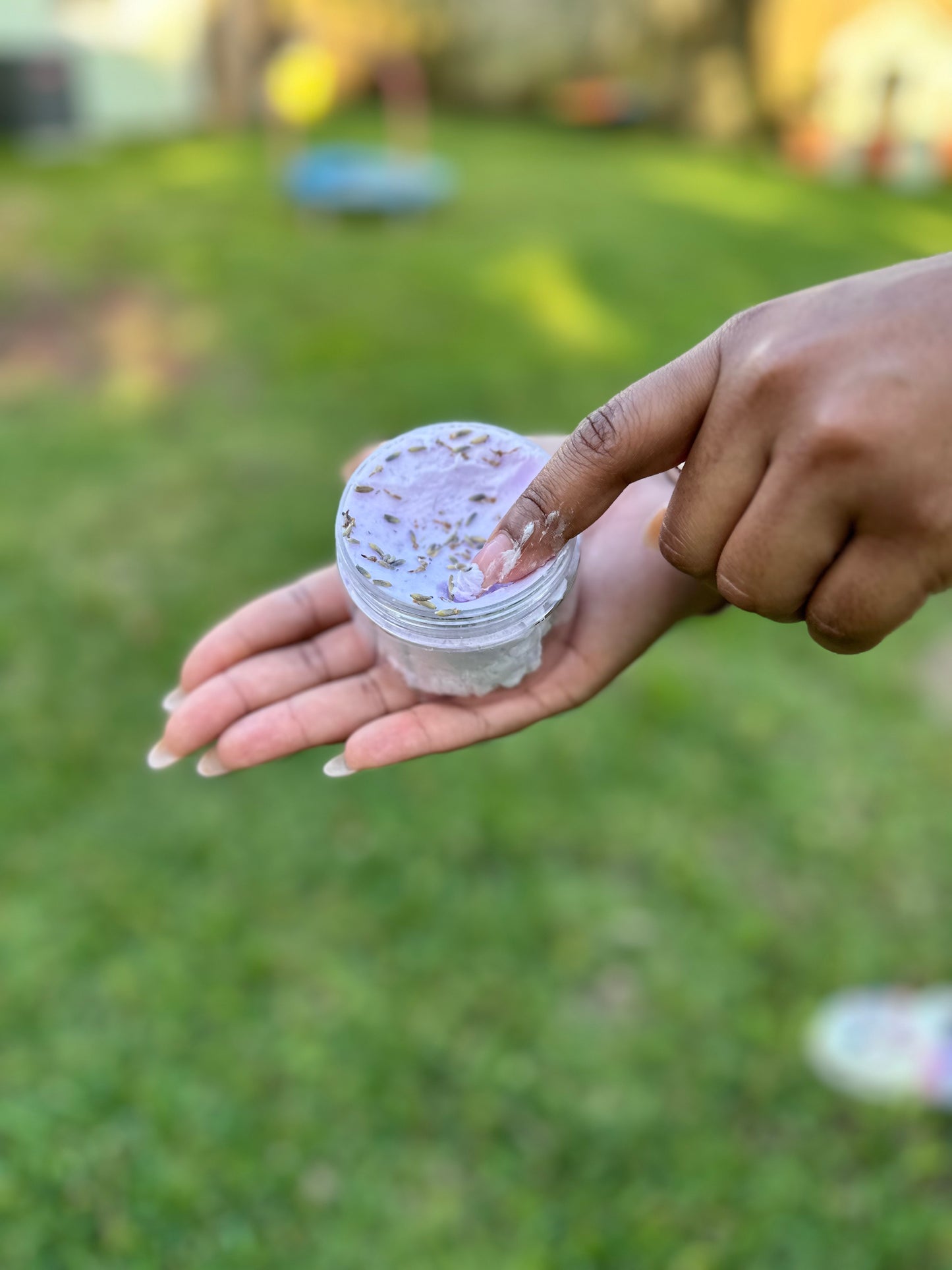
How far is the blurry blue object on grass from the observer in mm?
8133

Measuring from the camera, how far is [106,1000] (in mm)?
2764

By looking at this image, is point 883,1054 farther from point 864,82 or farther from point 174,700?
point 864,82

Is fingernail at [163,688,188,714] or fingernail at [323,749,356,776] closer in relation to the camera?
fingernail at [323,749,356,776]

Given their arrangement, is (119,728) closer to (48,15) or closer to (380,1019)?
(380,1019)

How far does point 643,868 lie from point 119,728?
1782 millimetres

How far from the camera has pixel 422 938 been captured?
2.94 m

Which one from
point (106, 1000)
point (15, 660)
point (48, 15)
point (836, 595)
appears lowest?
point (106, 1000)

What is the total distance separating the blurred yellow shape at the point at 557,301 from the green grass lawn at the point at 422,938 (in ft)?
5.54

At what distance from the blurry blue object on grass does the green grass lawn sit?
369 centimetres

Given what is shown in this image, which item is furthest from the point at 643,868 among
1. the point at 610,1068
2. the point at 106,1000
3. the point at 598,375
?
the point at 598,375

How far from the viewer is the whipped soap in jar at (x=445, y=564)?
5.21 feet

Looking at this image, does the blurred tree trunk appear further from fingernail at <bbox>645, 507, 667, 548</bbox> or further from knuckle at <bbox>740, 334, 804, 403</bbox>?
knuckle at <bbox>740, 334, 804, 403</bbox>

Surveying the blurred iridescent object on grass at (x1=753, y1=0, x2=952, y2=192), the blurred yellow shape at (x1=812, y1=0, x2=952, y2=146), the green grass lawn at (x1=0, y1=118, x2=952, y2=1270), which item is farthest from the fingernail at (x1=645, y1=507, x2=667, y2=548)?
the blurred yellow shape at (x1=812, y1=0, x2=952, y2=146)

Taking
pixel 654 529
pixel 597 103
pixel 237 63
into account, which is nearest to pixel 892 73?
pixel 597 103
